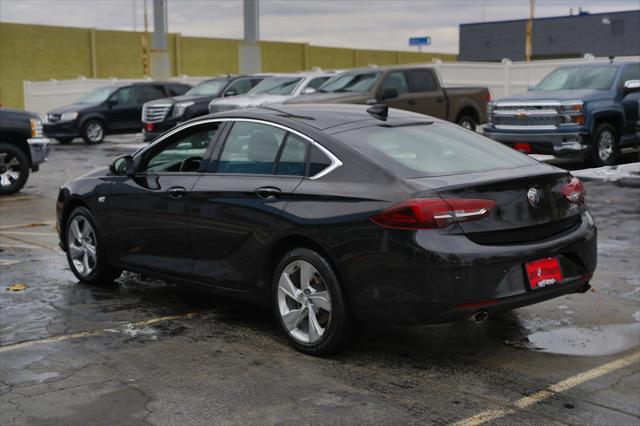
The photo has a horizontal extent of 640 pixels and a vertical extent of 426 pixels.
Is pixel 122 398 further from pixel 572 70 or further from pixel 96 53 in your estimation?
pixel 96 53

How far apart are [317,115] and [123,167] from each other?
1.97 meters

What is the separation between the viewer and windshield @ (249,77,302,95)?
22.9 metres

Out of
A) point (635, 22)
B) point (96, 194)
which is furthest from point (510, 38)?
point (96, 194)

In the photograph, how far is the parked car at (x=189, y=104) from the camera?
2470 cm

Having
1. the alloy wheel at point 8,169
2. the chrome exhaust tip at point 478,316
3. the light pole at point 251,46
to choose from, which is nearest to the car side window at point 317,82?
the alloy wheel at point 8,169

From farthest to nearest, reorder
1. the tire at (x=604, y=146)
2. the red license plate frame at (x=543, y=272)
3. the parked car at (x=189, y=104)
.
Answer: the parked car at (x=189, y=104) → the tire at (x=604, y=146) → the red license plate frame at (x=543, y=272)

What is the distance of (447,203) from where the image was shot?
5.51 metres

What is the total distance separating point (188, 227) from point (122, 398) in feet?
6.43

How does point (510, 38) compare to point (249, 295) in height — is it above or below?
above

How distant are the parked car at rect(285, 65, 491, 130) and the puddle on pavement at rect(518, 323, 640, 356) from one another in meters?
13.0

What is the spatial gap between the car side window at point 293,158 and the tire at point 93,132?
76.2ft

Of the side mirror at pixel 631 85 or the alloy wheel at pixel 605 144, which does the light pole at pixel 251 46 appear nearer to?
the side mirror at pixel 631 85

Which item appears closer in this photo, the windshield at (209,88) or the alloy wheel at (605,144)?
the alloy wheel at (605,144)

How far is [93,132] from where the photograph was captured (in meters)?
28.8
